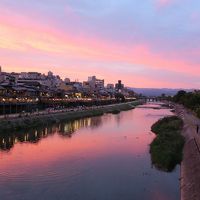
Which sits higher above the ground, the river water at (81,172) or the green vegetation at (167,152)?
the green vegetation at (167,152)

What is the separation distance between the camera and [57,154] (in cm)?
3266

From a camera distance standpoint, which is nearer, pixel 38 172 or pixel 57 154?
pixel 38 172

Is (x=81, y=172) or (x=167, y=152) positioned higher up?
(x=167, y=152)

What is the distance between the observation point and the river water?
68.5 ft

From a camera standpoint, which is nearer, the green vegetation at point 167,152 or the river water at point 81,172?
the river water at point 81,172

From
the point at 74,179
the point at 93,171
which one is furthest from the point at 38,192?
the point at 93,171

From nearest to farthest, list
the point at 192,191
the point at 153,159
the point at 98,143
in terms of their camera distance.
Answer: the point at 192,191 < the point at 153,159 < the point at 98,143

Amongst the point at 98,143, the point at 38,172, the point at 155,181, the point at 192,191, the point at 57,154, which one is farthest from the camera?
the point at 98,143

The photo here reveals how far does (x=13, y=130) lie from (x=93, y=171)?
2400 centimetres

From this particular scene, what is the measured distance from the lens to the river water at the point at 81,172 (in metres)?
20.9

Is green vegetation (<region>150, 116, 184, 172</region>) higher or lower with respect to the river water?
higher

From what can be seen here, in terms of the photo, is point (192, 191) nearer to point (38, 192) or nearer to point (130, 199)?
point (130, 199)

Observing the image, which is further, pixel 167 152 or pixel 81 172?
pixel 167 152

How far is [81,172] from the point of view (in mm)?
25766
